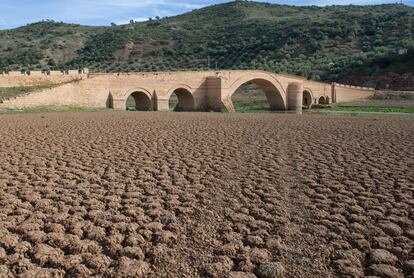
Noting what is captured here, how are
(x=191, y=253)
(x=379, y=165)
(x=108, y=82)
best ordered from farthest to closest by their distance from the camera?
(x=108, y=82), (x=379, y=165), (x=191, y=253)

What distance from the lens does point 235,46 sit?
5847cm

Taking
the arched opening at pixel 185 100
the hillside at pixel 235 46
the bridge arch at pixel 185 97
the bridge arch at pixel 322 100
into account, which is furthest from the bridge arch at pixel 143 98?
the hillside at pixel 235 46

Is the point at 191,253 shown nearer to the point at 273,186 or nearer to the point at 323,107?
the point at 273,186

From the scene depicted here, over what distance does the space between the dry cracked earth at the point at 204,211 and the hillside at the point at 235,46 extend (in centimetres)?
4096

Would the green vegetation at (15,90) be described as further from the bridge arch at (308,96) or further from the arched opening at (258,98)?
the bridge arch at (308,96)

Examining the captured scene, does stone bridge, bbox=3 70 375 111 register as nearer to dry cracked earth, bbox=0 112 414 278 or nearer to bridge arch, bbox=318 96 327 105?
bridge arch, bbox=318 96 327 105

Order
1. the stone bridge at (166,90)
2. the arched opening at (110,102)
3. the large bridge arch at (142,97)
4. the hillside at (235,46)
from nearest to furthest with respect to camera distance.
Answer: the stone bridge at (166,90) → the arched opening at (110,102) → the large bridge arch at (142,97) → the hillside at (235,46)

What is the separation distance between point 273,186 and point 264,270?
2476 millimetres

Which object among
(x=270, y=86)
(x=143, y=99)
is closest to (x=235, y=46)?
(x=270, y=86)

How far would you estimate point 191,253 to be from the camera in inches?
138

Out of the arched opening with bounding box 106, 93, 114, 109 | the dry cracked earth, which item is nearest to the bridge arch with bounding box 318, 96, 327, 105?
the arched opening with bounding box 106, 93, 114, 109

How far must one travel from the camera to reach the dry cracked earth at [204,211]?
3.32m

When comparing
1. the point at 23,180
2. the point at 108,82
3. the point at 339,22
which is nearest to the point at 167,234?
the point at 23,180

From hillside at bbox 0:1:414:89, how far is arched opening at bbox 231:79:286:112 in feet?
21.1
